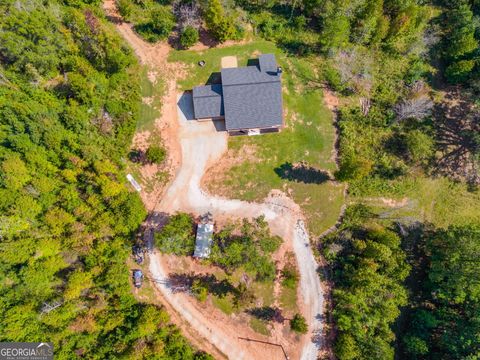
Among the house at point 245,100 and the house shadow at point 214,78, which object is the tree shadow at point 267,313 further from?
the house shadow at point 214,78

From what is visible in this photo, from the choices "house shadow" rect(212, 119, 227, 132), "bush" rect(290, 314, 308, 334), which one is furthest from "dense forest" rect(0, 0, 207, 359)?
"bush" rect(290, 314, 308, 334)

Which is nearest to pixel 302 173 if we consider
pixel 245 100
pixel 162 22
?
pixel 245 100

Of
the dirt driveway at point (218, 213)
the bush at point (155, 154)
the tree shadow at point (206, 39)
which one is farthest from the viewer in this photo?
the tree shadow at point (206, 39)

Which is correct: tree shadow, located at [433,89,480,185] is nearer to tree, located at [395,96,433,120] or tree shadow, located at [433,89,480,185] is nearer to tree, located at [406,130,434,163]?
tree, located at [406,130,434,163]

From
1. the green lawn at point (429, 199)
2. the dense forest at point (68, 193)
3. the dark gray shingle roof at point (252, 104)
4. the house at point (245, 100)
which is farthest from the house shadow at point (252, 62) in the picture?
the green lawn at point (429, 199)

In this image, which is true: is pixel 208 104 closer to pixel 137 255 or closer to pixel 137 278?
pixel 137 255

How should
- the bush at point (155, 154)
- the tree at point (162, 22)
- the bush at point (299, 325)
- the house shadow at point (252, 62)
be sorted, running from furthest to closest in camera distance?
the house shadow at point (252, 62)
the tree at point (162, 22)
the bush at point (155, 154)
the bush at point (299, 325)

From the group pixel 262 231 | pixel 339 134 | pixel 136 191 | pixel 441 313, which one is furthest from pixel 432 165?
pixel 136 191
